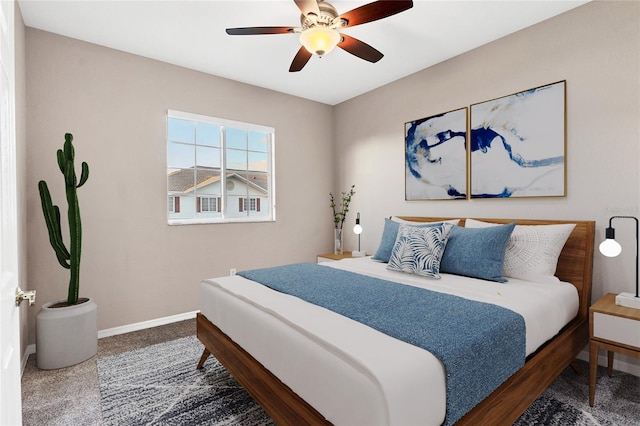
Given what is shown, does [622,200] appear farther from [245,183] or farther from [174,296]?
[174,296]

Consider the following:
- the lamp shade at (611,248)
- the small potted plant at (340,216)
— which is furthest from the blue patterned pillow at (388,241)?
the small potted plant at (340,216)

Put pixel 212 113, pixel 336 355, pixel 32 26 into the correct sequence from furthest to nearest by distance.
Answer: pixel 212 113
pixel 32 26
pixel 336 355

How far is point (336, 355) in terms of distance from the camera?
4.11ft

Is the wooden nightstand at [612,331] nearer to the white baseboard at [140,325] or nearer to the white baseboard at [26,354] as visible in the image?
the white baseboard at [140,325]

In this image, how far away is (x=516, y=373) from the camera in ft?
5.24

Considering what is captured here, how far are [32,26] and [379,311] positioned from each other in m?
3.54

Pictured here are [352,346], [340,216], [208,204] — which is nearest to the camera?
[352,346]

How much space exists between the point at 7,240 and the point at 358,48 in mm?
2390

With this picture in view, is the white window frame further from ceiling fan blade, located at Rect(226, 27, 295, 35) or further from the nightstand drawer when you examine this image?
the nightstand drawer

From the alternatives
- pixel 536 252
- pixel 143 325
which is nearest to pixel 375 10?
pixel 536 252

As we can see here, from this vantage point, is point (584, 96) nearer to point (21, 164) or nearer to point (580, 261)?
point (580, 261)

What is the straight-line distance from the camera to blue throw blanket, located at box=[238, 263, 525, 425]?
1.27m

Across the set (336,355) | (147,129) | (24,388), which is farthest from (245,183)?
(336,355)

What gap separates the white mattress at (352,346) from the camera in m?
1.11
